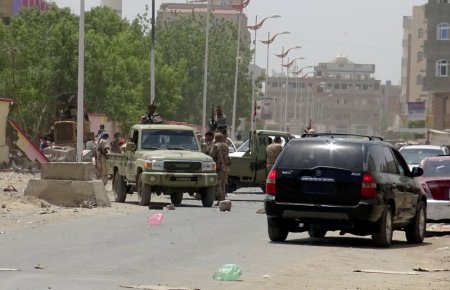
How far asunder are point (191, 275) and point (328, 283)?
1.48 m

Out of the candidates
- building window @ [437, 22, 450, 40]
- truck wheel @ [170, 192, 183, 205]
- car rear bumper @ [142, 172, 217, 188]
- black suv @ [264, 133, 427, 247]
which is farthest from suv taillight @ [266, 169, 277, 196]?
building window @ [437, 22, 450, 40]

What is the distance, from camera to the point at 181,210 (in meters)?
30.0

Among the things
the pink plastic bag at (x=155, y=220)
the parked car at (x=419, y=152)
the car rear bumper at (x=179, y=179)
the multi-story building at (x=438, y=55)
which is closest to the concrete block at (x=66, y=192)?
the car rear bumper at (x=179, y=179)

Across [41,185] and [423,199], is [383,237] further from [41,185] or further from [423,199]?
[41,185]

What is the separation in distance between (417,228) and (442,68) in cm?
9321

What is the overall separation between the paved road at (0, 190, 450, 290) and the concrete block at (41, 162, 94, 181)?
3.42 m

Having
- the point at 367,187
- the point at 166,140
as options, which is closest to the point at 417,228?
the point at 367,187

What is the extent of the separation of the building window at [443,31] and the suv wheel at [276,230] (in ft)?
312

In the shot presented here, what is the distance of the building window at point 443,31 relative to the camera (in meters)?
115

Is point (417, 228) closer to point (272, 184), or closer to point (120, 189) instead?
point (272, 184)

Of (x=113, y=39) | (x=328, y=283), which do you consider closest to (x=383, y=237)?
(x=328, y=283)

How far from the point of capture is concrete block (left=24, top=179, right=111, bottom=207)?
2941 centimetres

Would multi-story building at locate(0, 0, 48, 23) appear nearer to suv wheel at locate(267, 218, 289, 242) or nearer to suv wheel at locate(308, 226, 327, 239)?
suv wheel at locate(308, 226, 327, 239)

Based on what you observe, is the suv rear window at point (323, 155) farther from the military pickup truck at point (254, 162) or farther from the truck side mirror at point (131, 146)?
the military pickup truck at point (254, 162)
